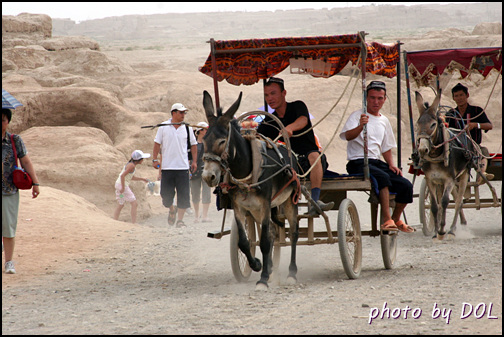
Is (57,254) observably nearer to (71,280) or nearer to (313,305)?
(71,280)

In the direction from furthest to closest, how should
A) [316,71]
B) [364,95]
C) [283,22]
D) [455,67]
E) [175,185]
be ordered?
[283,22] → [175,185] → [455,67] → [316,71] → [364,95]

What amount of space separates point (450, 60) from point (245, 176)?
5.86 metres

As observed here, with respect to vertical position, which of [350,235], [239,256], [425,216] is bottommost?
[425,216]

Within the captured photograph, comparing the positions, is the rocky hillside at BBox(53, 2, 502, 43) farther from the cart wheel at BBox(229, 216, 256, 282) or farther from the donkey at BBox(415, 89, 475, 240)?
the cart wheel at BBox(229, 216, 256, 282)

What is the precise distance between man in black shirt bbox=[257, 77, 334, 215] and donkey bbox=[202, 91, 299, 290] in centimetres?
30

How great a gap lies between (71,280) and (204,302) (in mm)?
2667

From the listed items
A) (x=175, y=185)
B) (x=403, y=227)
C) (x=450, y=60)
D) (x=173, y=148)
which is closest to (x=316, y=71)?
(x=403, y=227)

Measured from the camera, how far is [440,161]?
10602mm

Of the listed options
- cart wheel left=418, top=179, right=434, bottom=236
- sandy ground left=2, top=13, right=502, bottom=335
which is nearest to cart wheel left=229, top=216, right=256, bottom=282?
sandy ground left=2, top=13, right=502, bottom=335

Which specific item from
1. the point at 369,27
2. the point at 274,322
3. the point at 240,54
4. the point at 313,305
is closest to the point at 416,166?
the point at 240,54

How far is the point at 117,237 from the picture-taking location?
11211 millimetres

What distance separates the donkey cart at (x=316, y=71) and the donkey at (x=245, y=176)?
127 millimetres

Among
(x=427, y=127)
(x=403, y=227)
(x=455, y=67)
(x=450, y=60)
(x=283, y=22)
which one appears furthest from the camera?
(x=283, y=22)

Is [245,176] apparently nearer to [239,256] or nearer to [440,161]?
[239,256]
